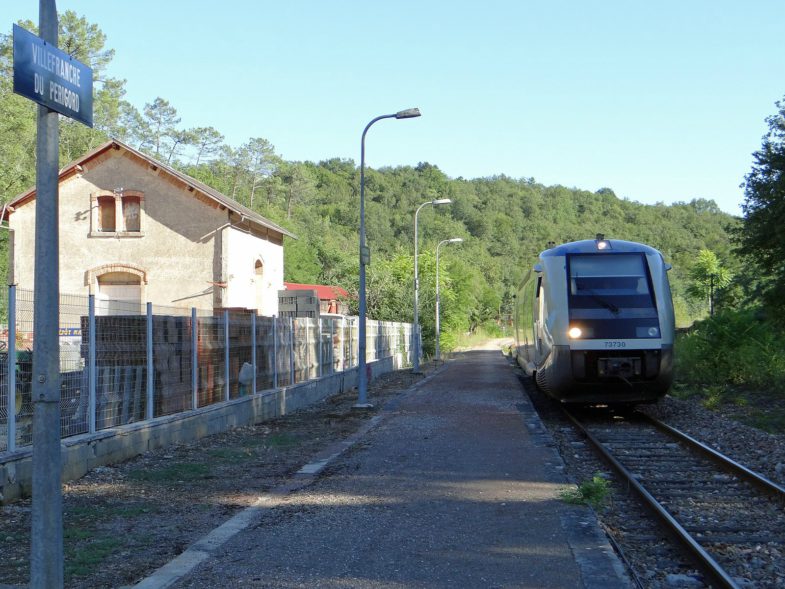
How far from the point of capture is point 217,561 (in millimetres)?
5777

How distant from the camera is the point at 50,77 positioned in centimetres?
407

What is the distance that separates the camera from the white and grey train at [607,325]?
14.1 meters

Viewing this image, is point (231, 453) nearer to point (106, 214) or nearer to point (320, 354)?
point (320, 354)

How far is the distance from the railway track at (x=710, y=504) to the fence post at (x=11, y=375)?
5.68m

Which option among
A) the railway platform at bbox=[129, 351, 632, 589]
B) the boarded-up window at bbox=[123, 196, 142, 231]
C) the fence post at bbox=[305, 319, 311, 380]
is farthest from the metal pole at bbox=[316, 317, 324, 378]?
the boarded-up window at bbox=[123, 196, 142, 231]

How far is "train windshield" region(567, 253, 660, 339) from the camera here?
1415 cm

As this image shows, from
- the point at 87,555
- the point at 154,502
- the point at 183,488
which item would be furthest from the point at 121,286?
the point at 87,555

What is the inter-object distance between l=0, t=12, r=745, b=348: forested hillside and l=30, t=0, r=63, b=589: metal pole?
21046 mm

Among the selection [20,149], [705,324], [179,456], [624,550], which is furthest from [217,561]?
[20,149]

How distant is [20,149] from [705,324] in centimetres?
3686

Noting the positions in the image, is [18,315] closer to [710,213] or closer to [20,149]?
[20,149]

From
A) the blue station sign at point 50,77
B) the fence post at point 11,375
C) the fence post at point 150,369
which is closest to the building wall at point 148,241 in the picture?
the fence post at point 150,369

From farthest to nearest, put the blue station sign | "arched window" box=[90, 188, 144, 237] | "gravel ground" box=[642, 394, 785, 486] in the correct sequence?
"arched window" box=[90, 188, 144, 237] < "gravel ground" box=[642, 394, 785, 486] < the blue station sign

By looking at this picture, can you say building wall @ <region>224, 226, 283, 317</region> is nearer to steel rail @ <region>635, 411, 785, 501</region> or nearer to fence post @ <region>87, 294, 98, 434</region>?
steel rail @ <region>635, 411, 785, 501</region>
